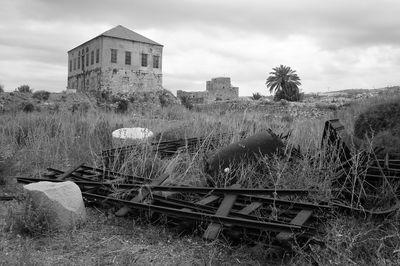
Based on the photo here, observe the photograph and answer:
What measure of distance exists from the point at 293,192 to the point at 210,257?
1264mm

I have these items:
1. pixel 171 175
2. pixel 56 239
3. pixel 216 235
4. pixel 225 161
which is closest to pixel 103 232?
pixel 56 239

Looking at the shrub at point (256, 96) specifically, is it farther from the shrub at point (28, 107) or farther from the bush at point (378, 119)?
the bush at point (378, 119)

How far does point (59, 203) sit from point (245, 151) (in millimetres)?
2617

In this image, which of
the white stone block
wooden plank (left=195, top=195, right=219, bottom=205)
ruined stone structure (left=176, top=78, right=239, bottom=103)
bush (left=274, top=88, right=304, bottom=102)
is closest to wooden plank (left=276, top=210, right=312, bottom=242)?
wooden plank (left=195, top=195, right=219, bottom=205)

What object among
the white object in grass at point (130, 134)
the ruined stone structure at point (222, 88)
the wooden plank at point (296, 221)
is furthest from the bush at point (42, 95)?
the wooden plank at point (296, 221)

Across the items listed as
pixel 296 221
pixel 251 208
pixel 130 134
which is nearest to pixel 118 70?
pixel 130 134

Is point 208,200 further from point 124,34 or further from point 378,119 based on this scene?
point 124,34

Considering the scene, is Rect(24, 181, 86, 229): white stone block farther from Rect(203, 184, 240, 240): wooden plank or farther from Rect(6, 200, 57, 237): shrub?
Rect(203, 184, 240, 240): wooden plank

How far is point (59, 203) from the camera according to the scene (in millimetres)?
3420

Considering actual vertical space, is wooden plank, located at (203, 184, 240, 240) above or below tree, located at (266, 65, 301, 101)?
below

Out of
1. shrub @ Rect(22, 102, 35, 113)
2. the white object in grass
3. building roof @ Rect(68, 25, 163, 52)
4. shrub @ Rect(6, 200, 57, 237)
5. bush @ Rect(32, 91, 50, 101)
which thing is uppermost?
building roof @ Rect(68, 25, 163, 52)

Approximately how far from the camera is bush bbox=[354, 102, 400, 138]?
6.56 meters

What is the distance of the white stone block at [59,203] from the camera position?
11.1ft

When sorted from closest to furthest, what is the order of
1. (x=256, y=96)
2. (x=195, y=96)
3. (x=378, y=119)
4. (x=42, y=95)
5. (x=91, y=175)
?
(x=91, y=175) < (x=378, y=119) < (x=42, y=95) < (x=256, y=96) < (x=195, y=96)
